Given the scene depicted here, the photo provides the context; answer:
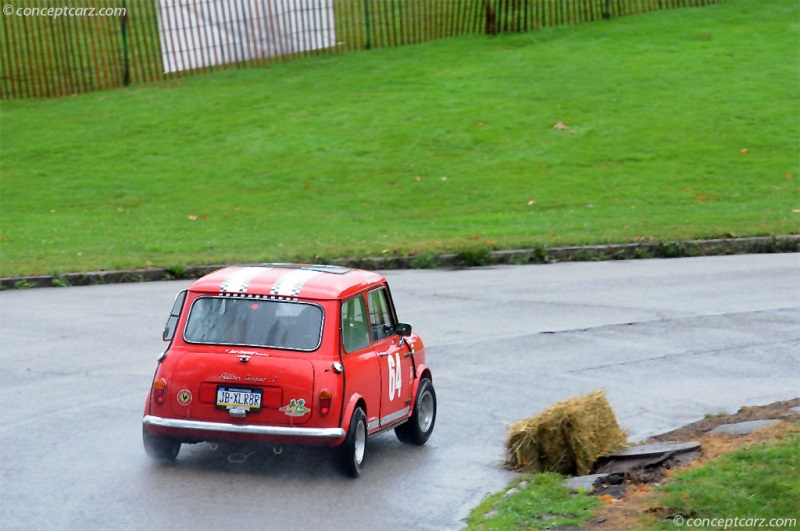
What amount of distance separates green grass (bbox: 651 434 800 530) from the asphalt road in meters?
1.61

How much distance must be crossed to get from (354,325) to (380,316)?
63 cm

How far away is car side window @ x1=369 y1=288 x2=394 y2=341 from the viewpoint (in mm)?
10141

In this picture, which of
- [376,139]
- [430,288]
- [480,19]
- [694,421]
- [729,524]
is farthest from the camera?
[480,19]

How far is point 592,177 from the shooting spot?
27516 millimetres

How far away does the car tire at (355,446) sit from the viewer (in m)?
9.12

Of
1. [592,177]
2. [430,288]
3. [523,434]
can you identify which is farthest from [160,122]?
[523,434]

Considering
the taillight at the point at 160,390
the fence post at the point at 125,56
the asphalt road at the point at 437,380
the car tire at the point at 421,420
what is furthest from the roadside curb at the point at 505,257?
the fence post at the point at 125,56

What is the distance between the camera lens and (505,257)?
832 inches

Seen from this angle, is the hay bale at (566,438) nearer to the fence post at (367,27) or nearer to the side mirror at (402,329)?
the side mirror at (402,329)

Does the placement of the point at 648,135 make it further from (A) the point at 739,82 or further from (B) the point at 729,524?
(B) the point at 729,524

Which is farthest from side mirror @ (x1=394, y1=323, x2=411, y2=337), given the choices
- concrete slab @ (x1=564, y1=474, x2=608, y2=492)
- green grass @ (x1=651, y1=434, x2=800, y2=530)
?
green grass @ (x1=651, y1=434, x2=800, y2=530)

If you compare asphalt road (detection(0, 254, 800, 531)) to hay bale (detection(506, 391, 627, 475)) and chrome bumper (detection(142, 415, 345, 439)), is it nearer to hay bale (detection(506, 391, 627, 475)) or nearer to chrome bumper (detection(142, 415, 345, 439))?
hay bale (detection(506, 391, 627, 475))

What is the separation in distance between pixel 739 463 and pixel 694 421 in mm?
2783

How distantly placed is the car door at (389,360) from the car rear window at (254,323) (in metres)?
0.82
